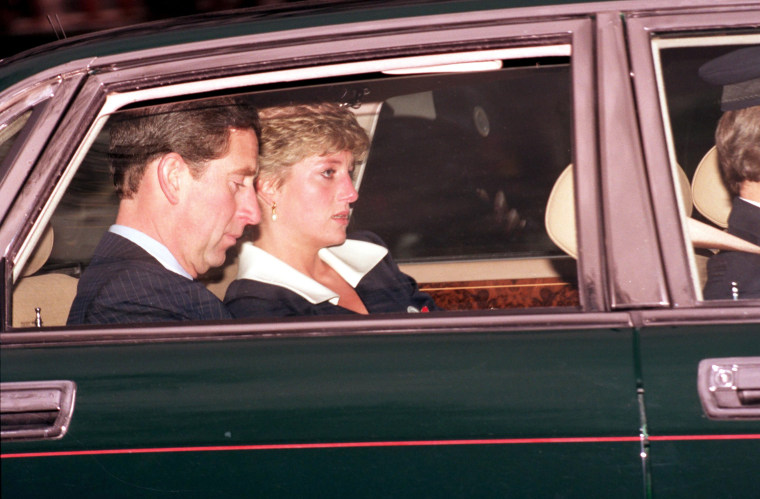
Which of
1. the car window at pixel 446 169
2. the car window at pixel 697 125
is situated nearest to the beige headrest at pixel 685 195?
the car window at pixel 697 125

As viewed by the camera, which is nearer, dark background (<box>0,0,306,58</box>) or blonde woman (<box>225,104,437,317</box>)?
blonde woman (<box>225,104,437,317</box>)

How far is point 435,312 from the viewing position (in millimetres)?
1849

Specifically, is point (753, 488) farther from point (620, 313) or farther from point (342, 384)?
point (342, 384)

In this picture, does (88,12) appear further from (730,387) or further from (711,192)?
(730,387)

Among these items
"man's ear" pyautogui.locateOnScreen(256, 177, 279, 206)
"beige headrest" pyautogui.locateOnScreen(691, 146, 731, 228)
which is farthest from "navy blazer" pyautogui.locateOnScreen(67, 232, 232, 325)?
"beige headrest" pyautogui.locateOnScreen(691, 146, 731, 228)

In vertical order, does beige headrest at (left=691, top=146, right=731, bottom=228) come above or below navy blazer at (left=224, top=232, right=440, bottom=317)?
above

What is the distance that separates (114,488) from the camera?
5.76 feet

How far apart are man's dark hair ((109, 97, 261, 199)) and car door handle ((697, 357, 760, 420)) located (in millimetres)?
1075

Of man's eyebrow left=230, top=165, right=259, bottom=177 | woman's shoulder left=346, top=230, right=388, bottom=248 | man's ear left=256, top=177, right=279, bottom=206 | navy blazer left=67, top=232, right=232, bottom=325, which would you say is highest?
man's eyebrow left=230, top=165, right=259, bottom=177

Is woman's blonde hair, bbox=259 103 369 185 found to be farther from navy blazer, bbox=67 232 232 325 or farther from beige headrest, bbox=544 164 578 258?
beige headrest, bbox=544 164 578 258

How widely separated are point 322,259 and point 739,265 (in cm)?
98

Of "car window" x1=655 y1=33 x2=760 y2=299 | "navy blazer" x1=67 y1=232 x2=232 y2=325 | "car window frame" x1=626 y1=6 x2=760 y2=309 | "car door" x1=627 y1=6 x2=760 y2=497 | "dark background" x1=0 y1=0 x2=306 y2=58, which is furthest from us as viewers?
"dark background" x1=0 y1=0 x2=306 y2=58

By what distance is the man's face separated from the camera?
2.13 metres

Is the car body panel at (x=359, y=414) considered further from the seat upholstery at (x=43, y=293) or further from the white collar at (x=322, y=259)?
the white collar at (x=322, y=259)
